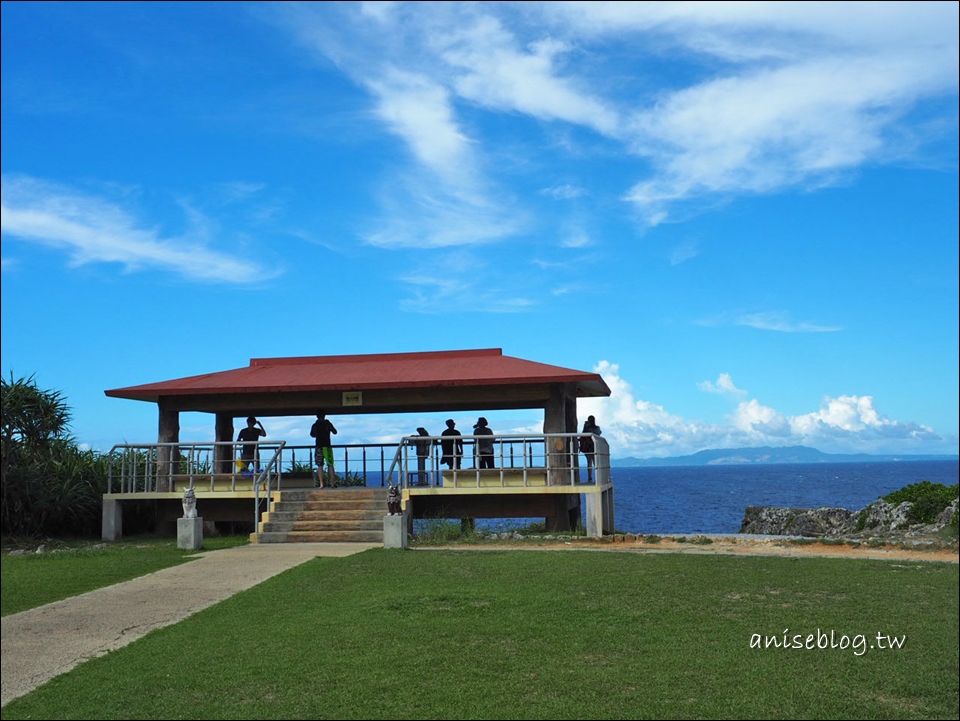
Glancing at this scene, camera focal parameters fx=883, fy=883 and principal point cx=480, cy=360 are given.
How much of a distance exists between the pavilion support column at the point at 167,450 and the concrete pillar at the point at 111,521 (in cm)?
107

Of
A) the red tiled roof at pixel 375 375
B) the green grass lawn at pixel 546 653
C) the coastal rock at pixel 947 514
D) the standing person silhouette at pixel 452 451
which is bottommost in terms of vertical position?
the green grass lawn at pixel 546 653

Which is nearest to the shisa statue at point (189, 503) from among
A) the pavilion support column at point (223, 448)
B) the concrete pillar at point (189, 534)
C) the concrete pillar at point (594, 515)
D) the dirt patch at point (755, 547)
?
the concrete pillar at point (189, 534)

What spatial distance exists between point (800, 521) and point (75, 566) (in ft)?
70.8

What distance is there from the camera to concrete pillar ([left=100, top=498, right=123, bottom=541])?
21.4 m

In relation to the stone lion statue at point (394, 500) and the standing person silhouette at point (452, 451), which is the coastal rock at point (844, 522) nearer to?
the standing person silhouette at point (452, 451)

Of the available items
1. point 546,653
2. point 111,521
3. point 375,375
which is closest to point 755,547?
point 546,653

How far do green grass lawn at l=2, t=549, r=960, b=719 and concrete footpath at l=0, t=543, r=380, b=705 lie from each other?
39 centimetres

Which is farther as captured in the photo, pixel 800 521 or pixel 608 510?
pixel 800 521

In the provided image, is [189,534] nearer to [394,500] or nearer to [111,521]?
[394,500]

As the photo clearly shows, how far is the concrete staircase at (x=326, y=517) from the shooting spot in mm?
18312

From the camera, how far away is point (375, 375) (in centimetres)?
2255

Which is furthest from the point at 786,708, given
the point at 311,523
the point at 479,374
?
the point at 479,374

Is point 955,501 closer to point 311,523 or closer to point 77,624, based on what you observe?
point 311,523

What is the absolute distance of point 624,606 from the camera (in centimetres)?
1039
